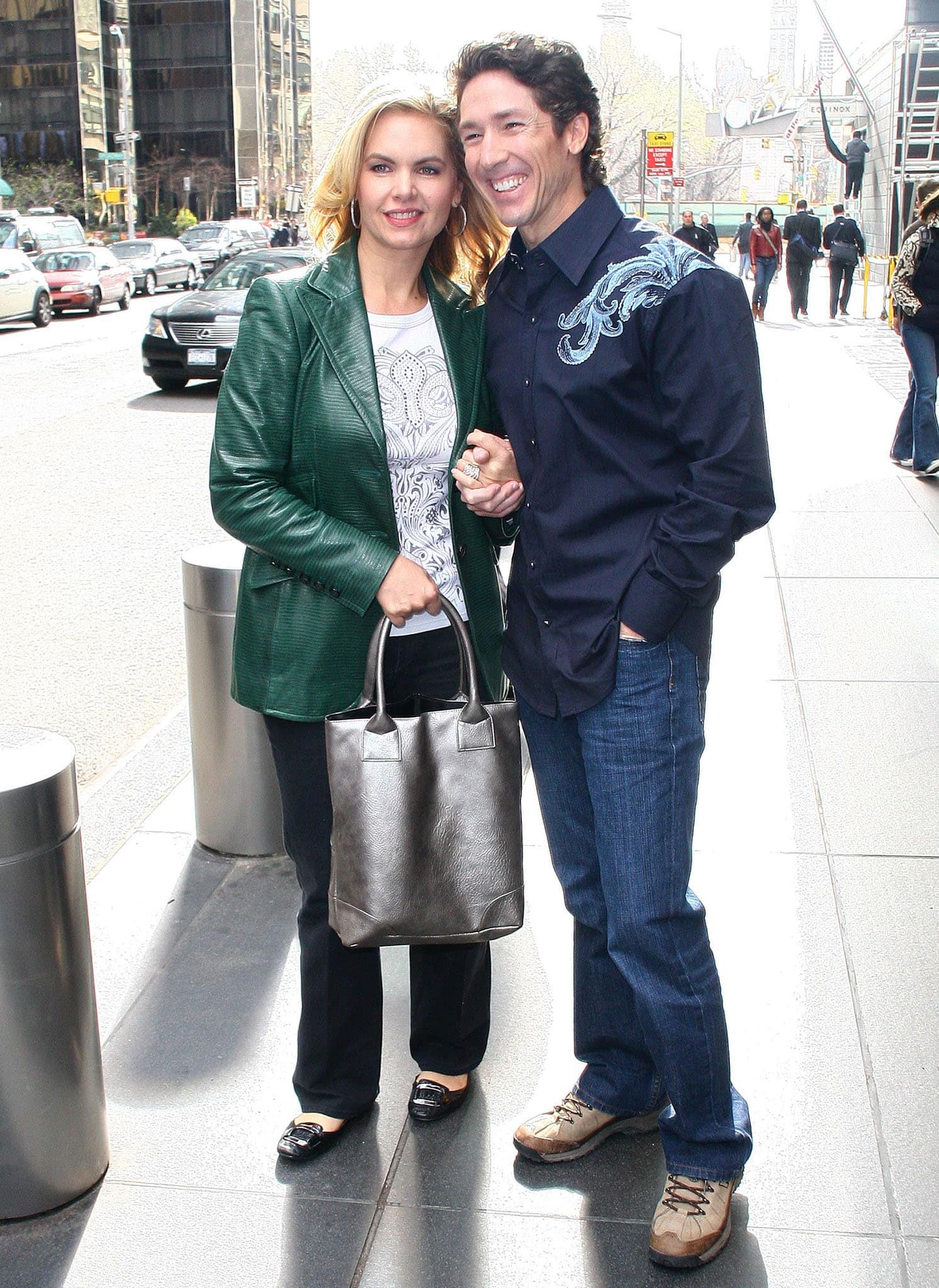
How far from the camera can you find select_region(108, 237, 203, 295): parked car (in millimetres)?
40781

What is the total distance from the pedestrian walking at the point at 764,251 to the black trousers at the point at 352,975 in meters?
21.1

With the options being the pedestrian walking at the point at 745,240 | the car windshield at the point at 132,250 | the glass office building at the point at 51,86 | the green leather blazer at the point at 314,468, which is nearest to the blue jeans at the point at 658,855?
the green leather blazer at the point at 314,468

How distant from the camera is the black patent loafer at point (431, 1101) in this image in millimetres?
2930

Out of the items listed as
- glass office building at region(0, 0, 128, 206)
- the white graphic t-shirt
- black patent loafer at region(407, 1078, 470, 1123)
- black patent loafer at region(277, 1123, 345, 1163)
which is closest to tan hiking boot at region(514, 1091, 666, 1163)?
black patent loafer at region(407, 1078, 470, 1123)

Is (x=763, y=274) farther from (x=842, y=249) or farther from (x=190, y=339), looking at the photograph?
(x=190, y=339)

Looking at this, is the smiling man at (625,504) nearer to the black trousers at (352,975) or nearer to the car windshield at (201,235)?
the black trousers at (352,975)

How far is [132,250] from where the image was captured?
4234 cm

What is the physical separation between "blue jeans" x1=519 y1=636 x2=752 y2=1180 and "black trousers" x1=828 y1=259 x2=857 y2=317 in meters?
23.2

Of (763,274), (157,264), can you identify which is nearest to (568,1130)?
(763,274)

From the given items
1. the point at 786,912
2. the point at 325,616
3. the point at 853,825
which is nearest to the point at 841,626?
the point at 853,825

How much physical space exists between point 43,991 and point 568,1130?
1093 millimetres

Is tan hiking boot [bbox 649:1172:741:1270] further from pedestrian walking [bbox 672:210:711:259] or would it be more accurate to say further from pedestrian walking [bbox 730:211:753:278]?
pedestrian walking [bbox 730:211:753:278]

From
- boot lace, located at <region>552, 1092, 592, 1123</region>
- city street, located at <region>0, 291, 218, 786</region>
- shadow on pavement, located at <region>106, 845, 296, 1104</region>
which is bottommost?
city street, located at <region>0, 291, 218, 786</region>

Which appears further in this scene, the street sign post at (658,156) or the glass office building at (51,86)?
the glass office building at (51,86)
